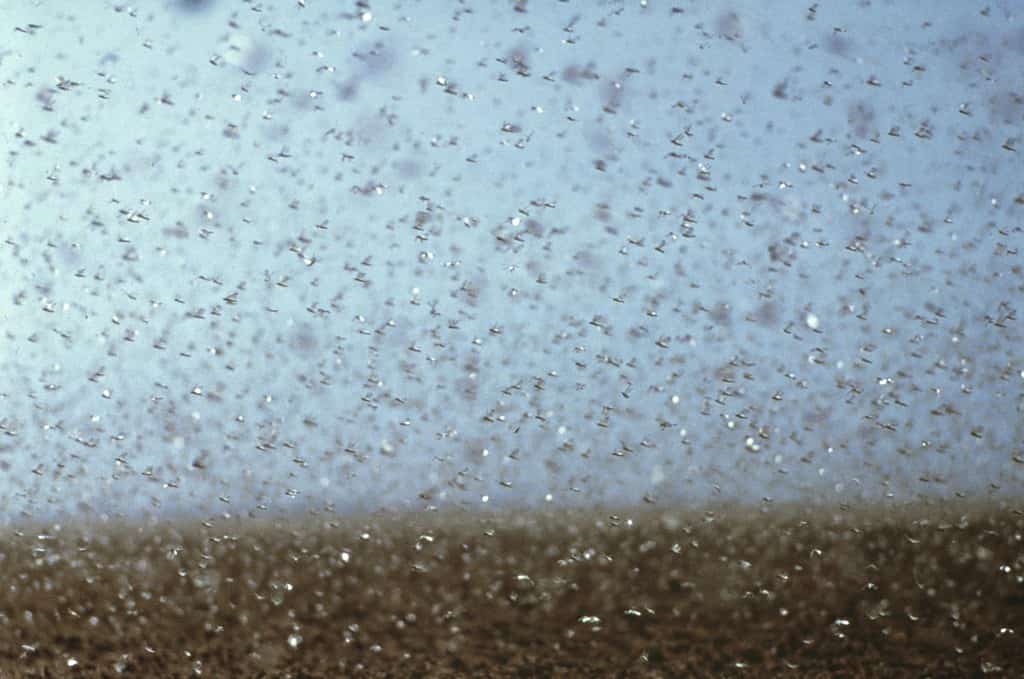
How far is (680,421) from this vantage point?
625 mm

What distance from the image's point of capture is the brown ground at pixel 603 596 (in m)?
0.63

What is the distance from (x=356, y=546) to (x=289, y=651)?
65mm

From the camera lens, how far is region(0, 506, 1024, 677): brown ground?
627mm

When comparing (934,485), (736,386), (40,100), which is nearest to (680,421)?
(736,386)

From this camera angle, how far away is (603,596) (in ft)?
2.05

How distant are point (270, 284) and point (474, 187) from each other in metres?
0.12

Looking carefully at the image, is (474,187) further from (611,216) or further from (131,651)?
(131,651)

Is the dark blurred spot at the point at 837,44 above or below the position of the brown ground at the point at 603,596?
above

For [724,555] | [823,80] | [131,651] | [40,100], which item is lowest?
[131,651]

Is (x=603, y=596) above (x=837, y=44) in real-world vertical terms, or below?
Result: below

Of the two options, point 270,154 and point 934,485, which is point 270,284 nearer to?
point 270,154

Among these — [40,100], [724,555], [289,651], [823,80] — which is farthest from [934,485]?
[40,100]

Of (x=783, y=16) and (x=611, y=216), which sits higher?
(x=783, y=16)

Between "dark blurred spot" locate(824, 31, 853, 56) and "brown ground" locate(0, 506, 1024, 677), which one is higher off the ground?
"dark blurred spot" locate(824, 31, 853, 56)
